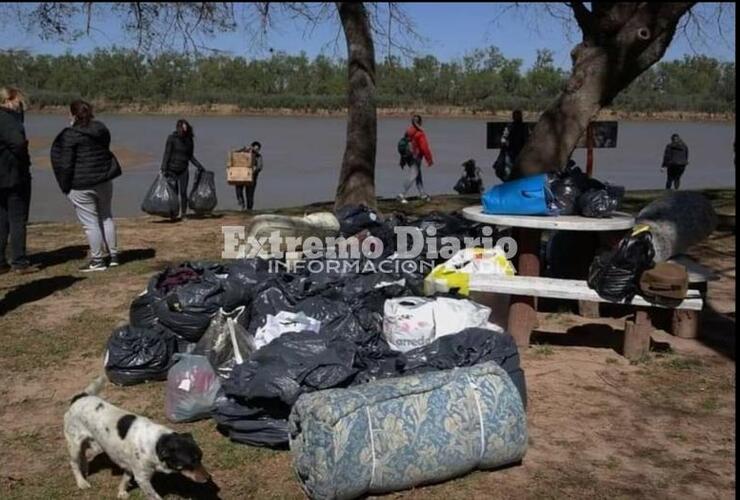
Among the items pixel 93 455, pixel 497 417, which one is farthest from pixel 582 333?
pixel 93 455

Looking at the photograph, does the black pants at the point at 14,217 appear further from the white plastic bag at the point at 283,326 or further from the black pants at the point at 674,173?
the black pants at the point at 674,173

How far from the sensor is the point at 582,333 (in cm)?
618

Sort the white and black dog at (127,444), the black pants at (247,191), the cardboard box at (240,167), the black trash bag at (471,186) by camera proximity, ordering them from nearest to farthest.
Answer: the white and black dog at (127,444), the cardboard box at (240,167), the black pants at (247,191), the black trash bag at (471,186)

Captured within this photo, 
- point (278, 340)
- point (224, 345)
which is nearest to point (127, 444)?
point (278, 340)

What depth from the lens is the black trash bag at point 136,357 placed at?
5.02 meters

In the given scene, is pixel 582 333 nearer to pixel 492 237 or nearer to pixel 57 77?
pixel 492 237

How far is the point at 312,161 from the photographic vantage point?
2609 cm

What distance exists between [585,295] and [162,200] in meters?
6.72

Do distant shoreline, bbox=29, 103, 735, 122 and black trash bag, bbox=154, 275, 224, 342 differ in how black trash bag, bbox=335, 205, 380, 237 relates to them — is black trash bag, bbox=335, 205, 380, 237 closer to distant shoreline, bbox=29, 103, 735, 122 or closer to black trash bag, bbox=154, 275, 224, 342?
black trash bag, bbox=154, 275, 224, 342

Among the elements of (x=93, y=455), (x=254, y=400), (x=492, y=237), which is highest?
(x=492, y=237)

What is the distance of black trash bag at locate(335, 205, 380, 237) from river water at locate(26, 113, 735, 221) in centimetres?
756

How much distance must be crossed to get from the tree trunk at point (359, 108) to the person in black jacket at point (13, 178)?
397 cm

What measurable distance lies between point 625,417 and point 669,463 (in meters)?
0.56

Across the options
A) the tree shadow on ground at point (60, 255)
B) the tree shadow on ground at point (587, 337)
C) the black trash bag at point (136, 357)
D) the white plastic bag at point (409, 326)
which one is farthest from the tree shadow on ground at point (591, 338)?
the tree shadow on ground at point (60, 255)
